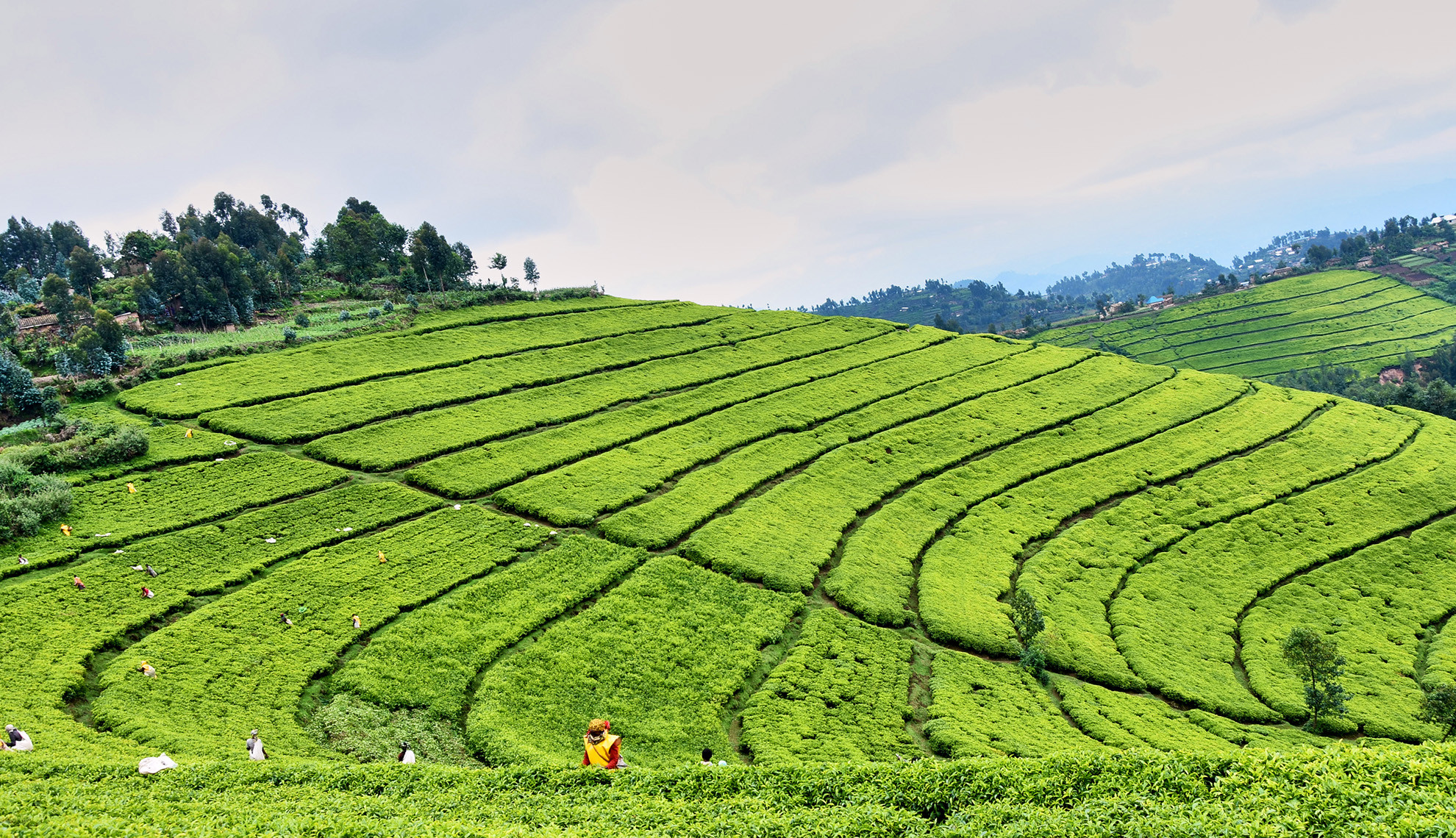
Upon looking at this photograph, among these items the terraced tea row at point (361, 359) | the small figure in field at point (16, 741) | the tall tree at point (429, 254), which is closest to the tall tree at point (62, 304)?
the terraced tea row at point (361, 359)

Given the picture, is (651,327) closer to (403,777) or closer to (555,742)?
(555,742)

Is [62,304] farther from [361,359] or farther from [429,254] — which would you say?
[429,254]

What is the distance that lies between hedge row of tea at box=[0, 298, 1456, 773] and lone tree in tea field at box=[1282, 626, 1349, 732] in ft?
4.56

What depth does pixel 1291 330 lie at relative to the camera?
559 feet

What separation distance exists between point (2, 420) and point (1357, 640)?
9513 cm

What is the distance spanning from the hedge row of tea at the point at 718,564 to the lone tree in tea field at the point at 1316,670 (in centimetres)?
139

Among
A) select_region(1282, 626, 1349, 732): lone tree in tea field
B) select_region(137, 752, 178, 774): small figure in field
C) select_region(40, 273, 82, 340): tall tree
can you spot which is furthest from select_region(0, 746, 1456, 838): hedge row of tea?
select_region(40, 273, 82, 340): tall tree

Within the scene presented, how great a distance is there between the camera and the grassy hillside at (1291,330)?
15800 centimetres

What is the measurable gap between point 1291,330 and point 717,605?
183m

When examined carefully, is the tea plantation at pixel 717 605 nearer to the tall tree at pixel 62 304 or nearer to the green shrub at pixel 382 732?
the green shrub at pixel 382 732

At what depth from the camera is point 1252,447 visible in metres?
73.4

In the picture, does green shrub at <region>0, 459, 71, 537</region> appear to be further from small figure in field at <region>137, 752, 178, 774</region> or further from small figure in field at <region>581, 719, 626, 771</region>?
small figure in field at <region>581, 719, 626, 771</region>

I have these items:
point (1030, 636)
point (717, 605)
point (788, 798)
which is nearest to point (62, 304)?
point (717, 605)

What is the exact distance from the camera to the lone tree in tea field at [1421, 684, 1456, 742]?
37375 millimetres
